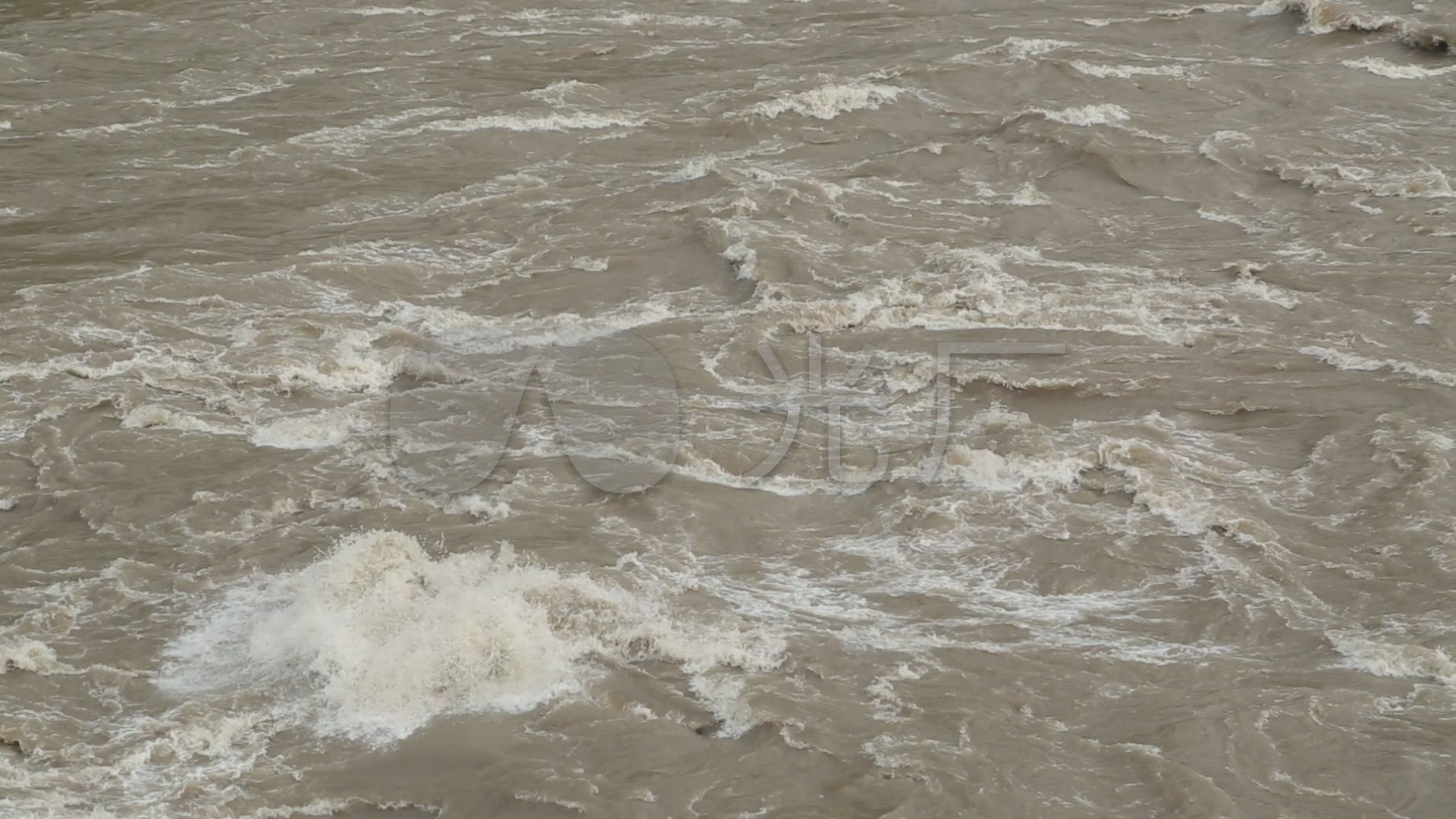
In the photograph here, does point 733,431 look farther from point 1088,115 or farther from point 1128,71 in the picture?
point 1128,71

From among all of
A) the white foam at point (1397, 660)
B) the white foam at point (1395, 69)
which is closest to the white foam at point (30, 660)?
the white foam at point (1397, 660)

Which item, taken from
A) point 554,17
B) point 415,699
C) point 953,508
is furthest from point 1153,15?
point 415,699

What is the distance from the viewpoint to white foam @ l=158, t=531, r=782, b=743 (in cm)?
596

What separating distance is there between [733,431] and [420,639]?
95.2 inches

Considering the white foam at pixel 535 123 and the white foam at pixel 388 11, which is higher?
the white foam at pixel 388 11

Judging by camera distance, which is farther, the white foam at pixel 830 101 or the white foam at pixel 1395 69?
the white foam at pixel 1395 69

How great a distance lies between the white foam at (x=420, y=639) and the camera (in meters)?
5.96

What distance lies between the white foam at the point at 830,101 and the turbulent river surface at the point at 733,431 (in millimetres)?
77

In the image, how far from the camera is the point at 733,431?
7.95m

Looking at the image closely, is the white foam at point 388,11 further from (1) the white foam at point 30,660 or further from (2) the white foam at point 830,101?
(1) the white foam at point 30,660

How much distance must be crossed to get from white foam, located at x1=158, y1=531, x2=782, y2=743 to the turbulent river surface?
2cm

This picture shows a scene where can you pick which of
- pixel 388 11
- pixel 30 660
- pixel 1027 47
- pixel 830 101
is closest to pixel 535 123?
pixel 830 101

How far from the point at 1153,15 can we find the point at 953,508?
9.19m

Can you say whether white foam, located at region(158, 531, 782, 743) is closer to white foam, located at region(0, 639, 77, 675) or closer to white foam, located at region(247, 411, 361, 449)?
white foam, located at region(0, 639, 77, 675)
